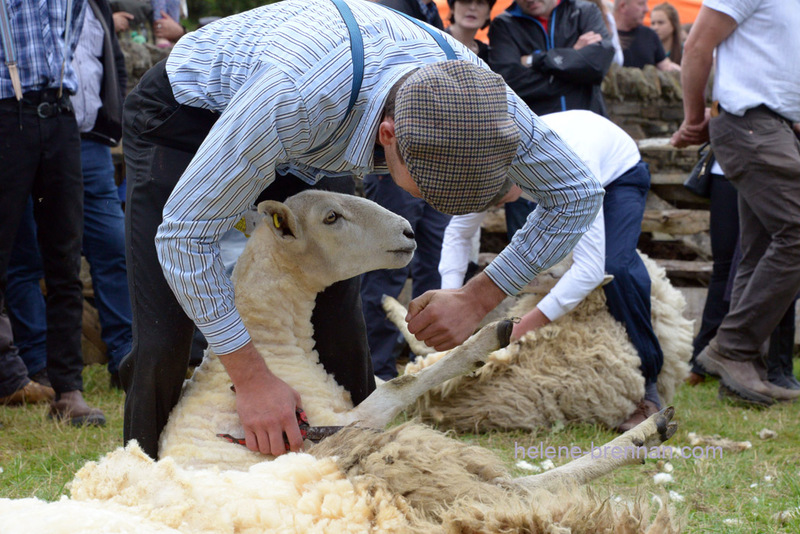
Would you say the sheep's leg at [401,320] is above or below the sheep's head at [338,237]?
below

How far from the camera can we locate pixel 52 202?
13.0 feet

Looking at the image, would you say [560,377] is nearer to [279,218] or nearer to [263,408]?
[279,218]

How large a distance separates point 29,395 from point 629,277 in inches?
120

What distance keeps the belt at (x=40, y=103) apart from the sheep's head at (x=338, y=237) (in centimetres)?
188

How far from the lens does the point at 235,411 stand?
7.63 feet

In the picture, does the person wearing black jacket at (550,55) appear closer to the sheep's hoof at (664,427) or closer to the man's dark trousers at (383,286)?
the man's dark trousers at (383,286)

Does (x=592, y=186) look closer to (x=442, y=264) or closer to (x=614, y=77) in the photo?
(x=442, y=264)

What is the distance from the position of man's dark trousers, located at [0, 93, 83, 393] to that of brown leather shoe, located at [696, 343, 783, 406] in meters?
3.28

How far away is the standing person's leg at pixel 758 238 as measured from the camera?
4.21m

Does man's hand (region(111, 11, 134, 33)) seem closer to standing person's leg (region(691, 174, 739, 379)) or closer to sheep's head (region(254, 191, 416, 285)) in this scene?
standing person's leg (region(691, 174, 739, 379))

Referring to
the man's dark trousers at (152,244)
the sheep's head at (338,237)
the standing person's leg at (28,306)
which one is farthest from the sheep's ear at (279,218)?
the standing person's leg at (28,306)

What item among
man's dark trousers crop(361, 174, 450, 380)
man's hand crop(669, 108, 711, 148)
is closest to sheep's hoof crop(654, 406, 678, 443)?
man's dark trousers crop(361, 174, 450, 380)

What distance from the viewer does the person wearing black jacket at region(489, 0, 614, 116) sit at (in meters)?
5.03

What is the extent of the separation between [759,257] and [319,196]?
2982 mm
